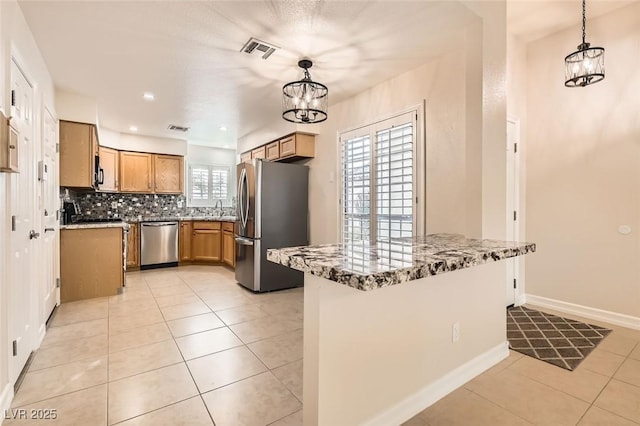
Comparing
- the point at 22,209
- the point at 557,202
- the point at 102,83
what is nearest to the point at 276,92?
the point at 102,83

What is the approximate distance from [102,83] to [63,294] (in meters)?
2.51

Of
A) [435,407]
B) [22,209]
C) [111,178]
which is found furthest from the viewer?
[111,178]

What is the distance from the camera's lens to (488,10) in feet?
7.67

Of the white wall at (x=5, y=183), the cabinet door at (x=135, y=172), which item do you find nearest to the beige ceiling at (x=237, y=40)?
the white wall at (x=5, y=183)

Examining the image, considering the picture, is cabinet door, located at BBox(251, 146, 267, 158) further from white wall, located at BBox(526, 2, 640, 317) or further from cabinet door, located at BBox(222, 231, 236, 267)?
white wall, located at BBox(526, 2, 640, 317)

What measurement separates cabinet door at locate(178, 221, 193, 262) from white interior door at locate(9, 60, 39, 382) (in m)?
3.43

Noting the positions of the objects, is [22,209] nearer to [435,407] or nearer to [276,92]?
[276,92]

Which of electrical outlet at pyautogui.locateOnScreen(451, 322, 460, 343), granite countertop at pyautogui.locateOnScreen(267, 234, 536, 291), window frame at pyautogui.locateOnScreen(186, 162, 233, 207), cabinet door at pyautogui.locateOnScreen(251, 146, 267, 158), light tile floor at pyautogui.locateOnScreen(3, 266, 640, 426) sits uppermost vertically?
cabinet door at pyautogui.locateOnScreen(251, 146, 267, 158)

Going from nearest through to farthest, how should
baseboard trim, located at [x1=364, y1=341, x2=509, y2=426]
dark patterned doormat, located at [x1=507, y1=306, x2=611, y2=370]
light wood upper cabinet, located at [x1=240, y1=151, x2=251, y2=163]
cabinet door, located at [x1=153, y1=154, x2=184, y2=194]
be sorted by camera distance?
baseboard trim, located at [x1=364, y1=341, x2=509, y2=426] → dark patterned doormat, located at [x1=507, y1=306, x2=611, y2=370] → light wood upper cabinet, located at [x1=240, y1=151, x2=251, y2=163] → cabinet door, located at [x1=153, y1=154, x2=184, y2=194]

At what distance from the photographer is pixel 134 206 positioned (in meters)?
5.97

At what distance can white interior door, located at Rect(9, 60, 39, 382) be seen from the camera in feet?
6.25

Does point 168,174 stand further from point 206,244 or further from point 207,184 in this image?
point 206,244

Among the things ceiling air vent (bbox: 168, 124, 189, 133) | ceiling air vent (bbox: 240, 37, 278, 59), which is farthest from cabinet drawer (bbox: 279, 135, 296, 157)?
ceiling air vent (bbox: 168, 124, 189, 133)

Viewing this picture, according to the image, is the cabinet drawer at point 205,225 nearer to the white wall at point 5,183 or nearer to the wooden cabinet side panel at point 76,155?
the wooden cabinet side panel at point 76,155
